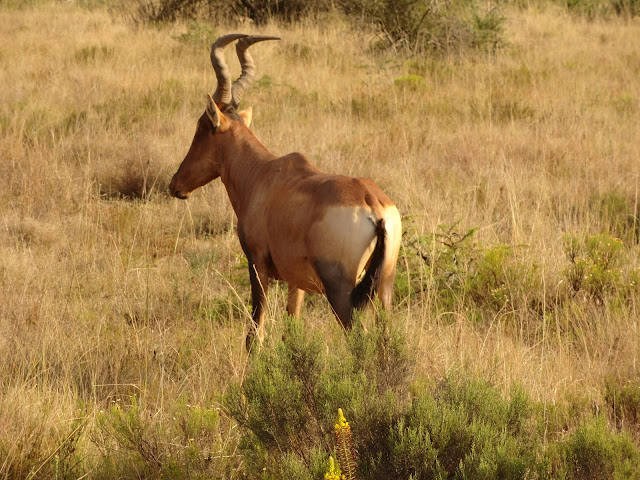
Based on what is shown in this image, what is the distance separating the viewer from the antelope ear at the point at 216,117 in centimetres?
566

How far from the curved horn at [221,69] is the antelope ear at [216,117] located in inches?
6.4

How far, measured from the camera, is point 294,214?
189 inches

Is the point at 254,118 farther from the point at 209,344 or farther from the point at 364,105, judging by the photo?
the point at 209,344

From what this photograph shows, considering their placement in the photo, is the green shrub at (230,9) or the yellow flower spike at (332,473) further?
the green shrub at (230,9)

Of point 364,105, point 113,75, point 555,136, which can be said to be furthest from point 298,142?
point 113,75

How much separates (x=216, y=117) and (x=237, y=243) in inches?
76.6

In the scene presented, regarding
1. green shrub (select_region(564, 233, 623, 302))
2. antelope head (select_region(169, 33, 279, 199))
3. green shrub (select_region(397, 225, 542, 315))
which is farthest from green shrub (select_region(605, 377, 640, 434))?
antelope head (select_region(169, 33, 279, 199))

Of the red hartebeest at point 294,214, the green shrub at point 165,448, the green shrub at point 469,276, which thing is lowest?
the green shrub at point 469,276

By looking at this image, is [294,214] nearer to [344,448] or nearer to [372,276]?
[372,276]

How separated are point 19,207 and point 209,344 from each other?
3594 mm

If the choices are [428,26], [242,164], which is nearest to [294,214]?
[242,164]

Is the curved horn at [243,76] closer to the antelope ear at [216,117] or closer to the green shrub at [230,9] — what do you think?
the antelope ear at [216,117]

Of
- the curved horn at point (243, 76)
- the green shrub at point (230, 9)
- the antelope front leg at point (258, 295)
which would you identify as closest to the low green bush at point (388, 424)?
the antelope front leg at point (258, 295)

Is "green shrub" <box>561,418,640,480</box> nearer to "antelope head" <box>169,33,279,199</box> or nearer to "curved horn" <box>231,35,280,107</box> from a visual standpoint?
"antelope head" <box>169,33,279,199</box>
